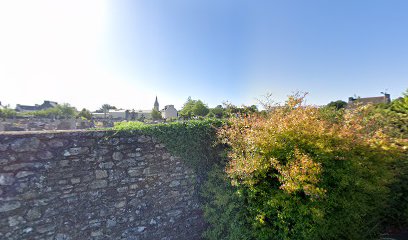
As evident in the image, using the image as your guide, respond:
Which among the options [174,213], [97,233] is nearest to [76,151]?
[97,233]

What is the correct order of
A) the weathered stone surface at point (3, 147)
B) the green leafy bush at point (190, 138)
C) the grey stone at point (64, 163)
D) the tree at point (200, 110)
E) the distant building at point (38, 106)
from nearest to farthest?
the weathered stone surface at point (3, 147) < the grey stone at point (64, 163) < the green leafy bush at point (190, 138) < the tree at point (200, 110) < the distant building at point (38, 106)

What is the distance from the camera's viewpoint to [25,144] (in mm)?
2803

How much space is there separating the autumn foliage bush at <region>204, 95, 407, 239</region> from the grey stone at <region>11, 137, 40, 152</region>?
128 inches

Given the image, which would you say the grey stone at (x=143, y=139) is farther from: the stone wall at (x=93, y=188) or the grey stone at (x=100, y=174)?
the grey stone at (x=100, y=174)

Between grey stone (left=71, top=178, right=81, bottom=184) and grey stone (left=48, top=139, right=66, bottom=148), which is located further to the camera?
grey stone (left=71, top=178, right=81, bottom=184)

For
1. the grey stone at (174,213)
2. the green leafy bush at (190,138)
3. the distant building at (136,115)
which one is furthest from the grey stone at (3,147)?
the distant building at (136,115)

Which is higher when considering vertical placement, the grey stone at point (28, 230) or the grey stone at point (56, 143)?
the grey stone at point (56, 143)

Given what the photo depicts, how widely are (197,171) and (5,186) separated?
10.5ft

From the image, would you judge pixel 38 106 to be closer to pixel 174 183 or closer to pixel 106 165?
pixel 106 165

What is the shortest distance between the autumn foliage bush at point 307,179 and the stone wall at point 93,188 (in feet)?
4.10

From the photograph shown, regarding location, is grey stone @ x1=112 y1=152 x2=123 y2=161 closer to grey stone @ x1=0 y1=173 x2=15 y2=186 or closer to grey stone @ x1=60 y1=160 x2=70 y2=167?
grey stone @ x1=60 y1=160 x2=70 y2=167

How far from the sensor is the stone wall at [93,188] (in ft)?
9.14

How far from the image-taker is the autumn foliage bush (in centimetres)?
280

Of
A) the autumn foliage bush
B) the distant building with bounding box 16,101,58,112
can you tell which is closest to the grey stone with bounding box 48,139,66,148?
the autumn foliage bush
